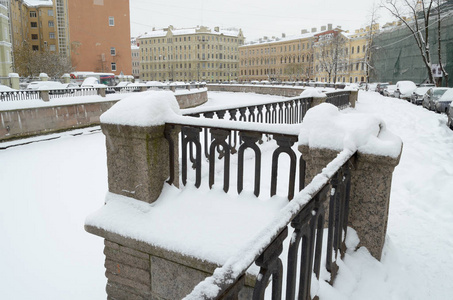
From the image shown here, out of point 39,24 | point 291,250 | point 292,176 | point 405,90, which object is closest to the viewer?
point 291,250

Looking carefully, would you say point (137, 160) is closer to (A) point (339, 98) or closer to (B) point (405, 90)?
(A) point (339, 98)

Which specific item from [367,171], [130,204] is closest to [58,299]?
[130,204]

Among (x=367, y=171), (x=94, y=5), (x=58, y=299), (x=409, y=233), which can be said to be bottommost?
(x=58, y=299)

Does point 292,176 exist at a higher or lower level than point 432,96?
lower

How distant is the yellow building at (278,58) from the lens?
98125 millimetres

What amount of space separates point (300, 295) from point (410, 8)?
4009 cm

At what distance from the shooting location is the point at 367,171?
333 centimetres

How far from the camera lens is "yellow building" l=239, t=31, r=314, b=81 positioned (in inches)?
3863

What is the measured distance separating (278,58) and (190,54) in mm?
29617

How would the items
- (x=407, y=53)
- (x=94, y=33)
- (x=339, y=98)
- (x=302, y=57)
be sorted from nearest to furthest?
(x=339, y=98) < (x=407, y=53) < (x=94, y=33) < (x=302, y=57)

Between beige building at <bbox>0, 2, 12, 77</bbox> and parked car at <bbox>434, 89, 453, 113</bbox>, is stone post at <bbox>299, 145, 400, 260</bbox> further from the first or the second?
beige building at <bbox>0, 2, 12, 77</bbox>

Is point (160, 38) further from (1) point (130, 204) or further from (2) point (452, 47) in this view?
(1) point (130, 204)

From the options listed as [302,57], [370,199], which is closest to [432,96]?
[370,199]

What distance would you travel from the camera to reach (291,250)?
1988mm
